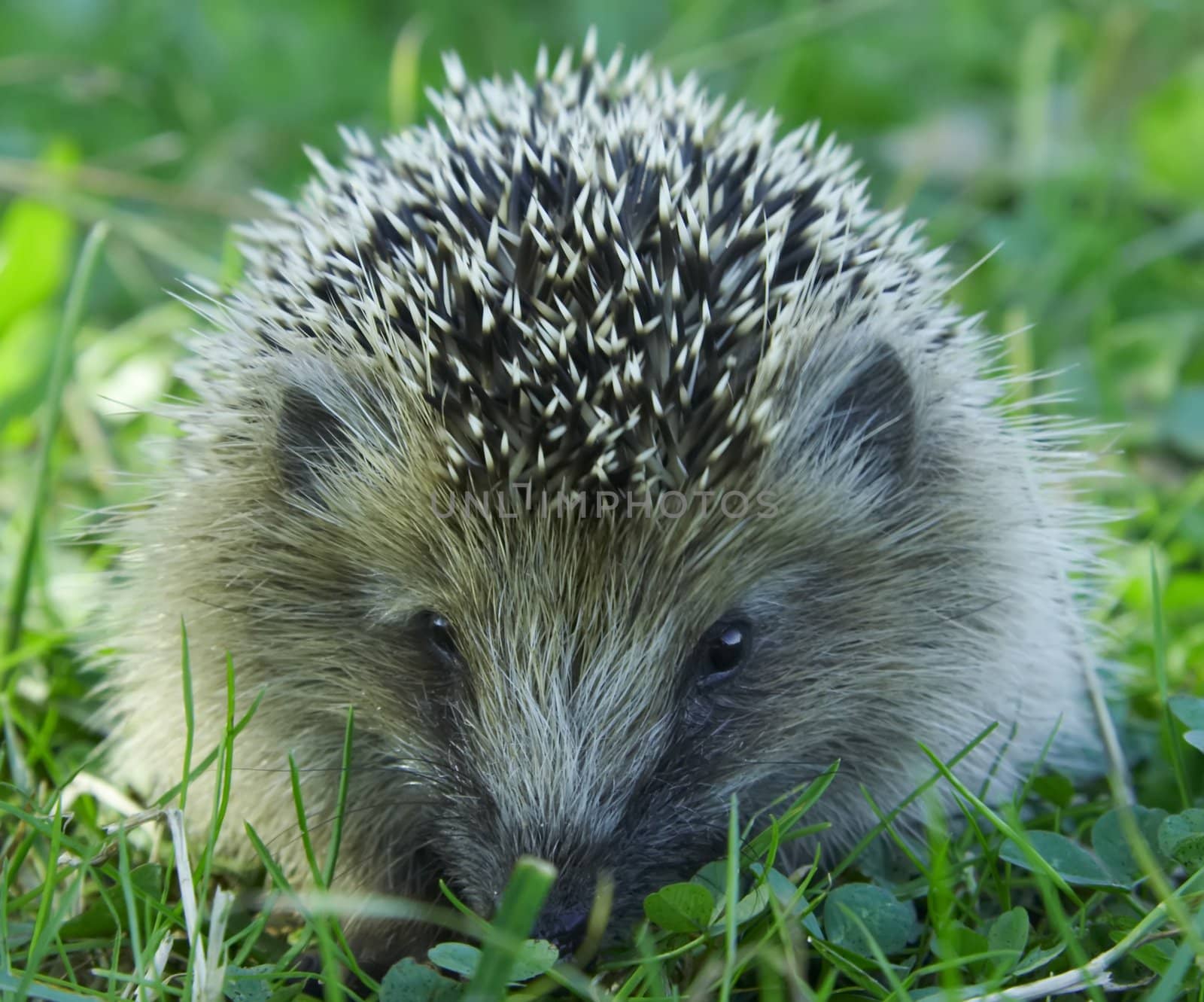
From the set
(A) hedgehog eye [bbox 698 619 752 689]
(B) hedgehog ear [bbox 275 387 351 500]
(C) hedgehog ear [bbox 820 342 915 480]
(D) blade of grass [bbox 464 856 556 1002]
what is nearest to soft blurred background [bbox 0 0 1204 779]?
(B) hedgehog ear [bbox 275 387 351 500]

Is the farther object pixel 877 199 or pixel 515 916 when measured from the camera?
pixel 877 199

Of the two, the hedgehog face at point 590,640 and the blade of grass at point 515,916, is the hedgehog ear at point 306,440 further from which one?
the blade of grass at point 515,916

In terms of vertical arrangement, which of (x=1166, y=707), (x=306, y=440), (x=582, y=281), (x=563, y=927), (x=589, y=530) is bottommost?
(x=563, y=927)

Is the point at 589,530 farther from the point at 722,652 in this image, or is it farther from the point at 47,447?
the point at 47,447

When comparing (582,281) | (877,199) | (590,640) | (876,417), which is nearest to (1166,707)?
(876,417)

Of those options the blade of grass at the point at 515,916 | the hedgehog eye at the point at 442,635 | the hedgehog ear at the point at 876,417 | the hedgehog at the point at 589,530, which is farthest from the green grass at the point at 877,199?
the hedgehog ear at the point at 876,417

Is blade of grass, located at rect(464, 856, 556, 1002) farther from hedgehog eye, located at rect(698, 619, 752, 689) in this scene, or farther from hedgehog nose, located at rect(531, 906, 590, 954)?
hedgehog eye, located at rect(698, 619, 752, 689)
